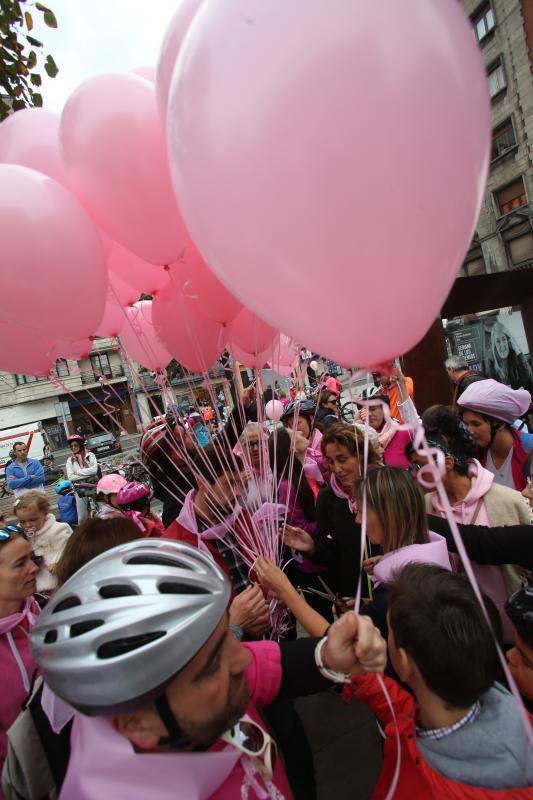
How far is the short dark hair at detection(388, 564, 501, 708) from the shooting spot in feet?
3.67

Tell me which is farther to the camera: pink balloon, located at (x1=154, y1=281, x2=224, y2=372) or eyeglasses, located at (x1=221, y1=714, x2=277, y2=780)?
pink balloon, located at (x1=154, y1=281, x2=224, y2=372)

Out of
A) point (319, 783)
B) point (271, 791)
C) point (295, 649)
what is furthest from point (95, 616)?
point (319, 783)

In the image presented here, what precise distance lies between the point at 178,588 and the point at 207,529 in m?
1.18

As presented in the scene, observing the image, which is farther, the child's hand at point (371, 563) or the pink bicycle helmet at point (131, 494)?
the pink bicycle helmet at point (131, 494)

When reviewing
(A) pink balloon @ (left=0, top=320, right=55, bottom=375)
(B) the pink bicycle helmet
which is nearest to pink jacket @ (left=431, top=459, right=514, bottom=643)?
(A) pink balloon @ (left=0, top=320, right=55, bottom=375)

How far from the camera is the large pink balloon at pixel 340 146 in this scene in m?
0.92

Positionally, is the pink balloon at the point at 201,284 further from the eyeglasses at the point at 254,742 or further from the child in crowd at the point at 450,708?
the eyeglasses at the point at 254,742

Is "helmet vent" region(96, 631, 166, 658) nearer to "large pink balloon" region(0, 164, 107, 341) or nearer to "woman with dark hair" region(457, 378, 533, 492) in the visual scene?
"large pink balloon" region(0, 164, 107, 341)

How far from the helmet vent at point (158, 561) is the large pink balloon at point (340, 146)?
73 cm

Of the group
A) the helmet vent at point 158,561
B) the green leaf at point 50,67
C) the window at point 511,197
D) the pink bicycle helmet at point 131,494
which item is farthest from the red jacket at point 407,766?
the window at point 511,197

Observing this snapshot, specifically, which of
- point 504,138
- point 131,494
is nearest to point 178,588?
point 131,494

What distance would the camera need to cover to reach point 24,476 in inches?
305

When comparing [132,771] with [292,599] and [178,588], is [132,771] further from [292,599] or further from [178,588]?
[292,599]

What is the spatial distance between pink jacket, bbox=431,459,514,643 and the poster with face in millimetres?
7582
